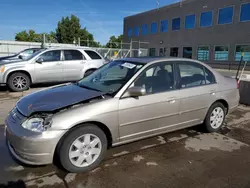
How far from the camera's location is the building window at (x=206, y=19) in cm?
2264

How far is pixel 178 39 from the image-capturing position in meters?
26.7

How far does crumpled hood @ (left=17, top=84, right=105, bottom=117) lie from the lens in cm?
279

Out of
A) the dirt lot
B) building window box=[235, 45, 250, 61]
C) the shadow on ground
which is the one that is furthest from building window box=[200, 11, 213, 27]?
the shadow on ground

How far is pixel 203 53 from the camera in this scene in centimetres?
2353

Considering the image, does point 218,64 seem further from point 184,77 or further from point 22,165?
point 22,165

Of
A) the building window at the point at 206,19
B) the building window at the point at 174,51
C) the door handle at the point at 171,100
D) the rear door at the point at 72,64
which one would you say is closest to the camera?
the door handle at the point at 171,100

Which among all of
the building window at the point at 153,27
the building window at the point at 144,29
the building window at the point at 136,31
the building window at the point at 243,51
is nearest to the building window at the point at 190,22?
the building window at the point at 153,27

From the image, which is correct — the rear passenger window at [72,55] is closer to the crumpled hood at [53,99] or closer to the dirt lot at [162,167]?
the dirt lot at [162,167]

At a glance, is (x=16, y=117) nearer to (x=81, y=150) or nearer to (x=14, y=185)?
(x=14, y=185)

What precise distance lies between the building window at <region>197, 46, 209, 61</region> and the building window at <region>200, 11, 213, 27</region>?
2463 mm

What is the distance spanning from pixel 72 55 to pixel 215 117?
626 cm

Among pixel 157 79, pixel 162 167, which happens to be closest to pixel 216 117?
pixel 157 79

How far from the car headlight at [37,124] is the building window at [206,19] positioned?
2374 cm

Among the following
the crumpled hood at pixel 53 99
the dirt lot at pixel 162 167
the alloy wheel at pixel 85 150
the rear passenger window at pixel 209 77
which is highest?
the rear passenger window at pixel 209 77
